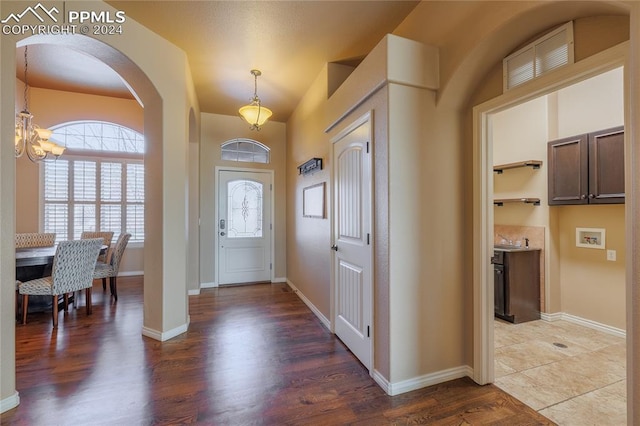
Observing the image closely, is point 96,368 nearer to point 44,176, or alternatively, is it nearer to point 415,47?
point 415,47

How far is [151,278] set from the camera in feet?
10.0

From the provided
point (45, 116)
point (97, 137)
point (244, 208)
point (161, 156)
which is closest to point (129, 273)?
point (97, 137)

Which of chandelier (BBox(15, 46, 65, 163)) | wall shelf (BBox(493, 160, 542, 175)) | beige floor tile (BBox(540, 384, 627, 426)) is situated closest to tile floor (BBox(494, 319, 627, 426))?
beige floor tile (BBox(540, 384, 627, 426))

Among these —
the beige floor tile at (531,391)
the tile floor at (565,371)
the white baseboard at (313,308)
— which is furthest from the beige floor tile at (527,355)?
the white baseboard at (313,308)

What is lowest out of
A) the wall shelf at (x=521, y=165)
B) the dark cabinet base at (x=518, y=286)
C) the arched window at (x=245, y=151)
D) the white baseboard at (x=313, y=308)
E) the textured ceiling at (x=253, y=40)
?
the white baseboard at (x=313, y=308)

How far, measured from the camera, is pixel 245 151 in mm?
5363

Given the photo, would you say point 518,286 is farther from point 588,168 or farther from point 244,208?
point 244,208

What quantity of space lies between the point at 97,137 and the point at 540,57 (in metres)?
7.05

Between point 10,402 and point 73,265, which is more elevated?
point 73,265

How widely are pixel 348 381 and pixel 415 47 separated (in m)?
2.67

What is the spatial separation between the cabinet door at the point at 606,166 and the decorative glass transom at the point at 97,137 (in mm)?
7242

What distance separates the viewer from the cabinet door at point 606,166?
2.79 meters

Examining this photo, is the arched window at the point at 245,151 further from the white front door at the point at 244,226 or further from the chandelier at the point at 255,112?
the chandelier at the point at 255,112

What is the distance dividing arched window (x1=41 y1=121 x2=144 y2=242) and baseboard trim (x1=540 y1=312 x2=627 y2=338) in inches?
281
